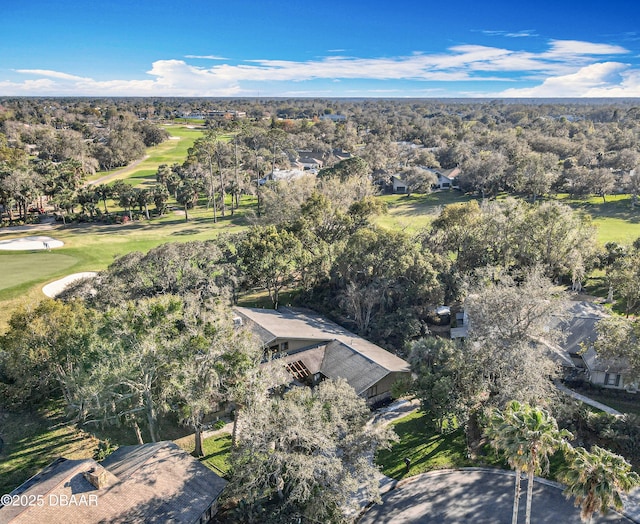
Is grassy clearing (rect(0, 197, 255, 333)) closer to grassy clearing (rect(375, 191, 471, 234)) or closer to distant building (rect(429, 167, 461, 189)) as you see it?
grassy clearing (rect(375, 191, 471, 234))

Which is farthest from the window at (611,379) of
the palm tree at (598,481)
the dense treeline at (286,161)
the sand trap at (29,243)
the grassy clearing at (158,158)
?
the grassy clearing at (158,158)

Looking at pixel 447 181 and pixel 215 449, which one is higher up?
pixel 447 181

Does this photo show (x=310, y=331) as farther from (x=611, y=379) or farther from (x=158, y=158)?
(x=158, y=158)

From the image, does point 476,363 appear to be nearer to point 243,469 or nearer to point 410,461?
point 410,461

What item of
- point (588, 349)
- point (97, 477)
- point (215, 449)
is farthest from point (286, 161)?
point (97, 477)

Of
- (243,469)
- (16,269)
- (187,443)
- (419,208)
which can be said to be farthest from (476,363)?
(419,208)

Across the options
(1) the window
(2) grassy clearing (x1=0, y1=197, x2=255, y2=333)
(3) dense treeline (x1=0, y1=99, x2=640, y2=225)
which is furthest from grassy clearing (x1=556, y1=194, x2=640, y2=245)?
(2) grassy clearing (x1=0, y1=197, x2=255, y2=333)
